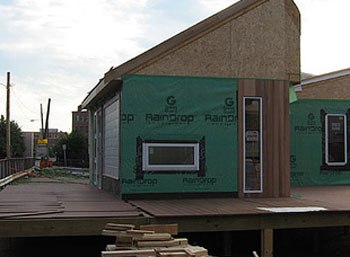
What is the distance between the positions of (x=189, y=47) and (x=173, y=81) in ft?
2.65

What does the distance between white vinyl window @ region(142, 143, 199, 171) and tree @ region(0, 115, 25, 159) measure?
50.0 meters

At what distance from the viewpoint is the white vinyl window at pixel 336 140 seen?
50.3ft

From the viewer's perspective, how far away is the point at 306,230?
40.5ft

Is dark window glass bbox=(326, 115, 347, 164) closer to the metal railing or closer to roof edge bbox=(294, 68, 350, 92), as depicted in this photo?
roof edge bbox=(294, 68, 350, 92)

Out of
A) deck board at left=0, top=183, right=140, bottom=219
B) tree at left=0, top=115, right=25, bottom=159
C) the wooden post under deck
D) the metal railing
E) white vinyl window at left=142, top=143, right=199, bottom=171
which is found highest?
tree at left=0, top=115, right=25, bottom=159

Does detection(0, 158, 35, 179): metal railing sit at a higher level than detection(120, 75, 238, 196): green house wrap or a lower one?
lower

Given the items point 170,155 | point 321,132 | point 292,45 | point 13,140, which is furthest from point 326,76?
point 13,140

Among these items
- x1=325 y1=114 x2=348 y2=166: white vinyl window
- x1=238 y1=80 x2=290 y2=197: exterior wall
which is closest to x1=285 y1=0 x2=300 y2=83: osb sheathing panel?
x1=238 y1=80 x2=290 y2=197: exterior wall

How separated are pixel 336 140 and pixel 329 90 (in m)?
1.59

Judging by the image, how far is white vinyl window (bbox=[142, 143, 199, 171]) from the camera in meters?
10.4

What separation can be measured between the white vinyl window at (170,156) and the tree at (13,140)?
50.0 m

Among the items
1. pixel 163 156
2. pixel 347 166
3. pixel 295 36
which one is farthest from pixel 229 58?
pixel 347 166

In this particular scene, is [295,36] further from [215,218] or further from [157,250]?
[157,250]

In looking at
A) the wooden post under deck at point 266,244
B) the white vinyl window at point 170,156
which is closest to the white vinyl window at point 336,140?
the white vinyl window at point 170,156
